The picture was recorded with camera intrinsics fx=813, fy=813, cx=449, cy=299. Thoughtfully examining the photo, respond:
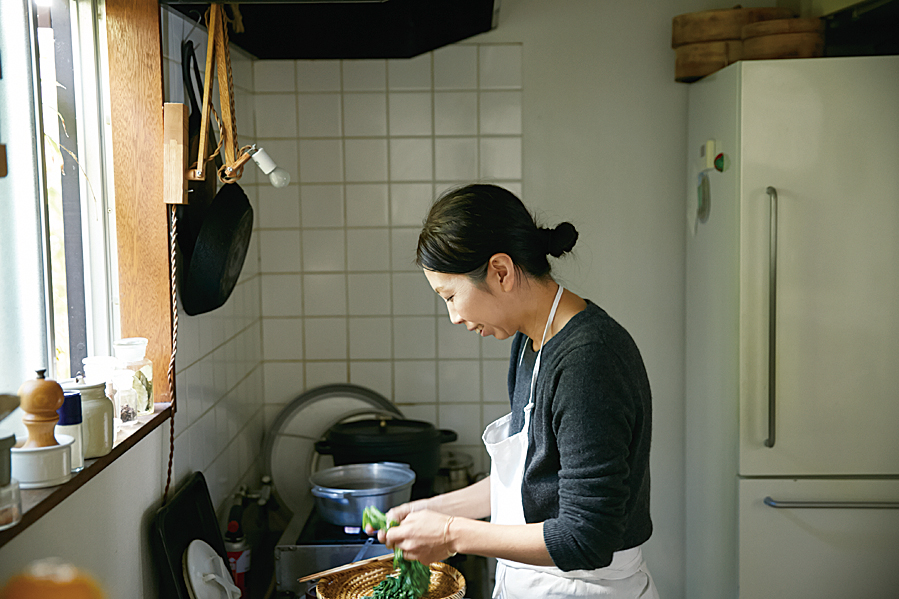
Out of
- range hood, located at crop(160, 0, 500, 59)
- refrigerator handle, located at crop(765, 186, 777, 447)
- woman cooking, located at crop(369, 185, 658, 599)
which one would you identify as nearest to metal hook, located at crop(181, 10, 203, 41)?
range hood, located at crop(160, 0, 500, 59)

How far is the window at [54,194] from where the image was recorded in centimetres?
127

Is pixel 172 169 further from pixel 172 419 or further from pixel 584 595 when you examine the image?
pixel 584 595

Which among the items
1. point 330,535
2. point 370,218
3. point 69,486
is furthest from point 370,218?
point 69,486

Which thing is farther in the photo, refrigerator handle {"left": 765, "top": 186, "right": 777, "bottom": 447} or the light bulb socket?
refrigerator handle {"left": 765, "top": 186, "right": 777, "bottom": 447}

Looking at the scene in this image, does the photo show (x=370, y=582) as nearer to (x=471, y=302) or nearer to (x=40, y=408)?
(x=471, y=302)

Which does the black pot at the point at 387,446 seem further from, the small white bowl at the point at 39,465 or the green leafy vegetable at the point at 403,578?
the small white bowl at the point at 39,465

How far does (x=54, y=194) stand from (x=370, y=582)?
37.0 inches

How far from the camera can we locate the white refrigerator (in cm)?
205

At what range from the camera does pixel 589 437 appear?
1.21 metres

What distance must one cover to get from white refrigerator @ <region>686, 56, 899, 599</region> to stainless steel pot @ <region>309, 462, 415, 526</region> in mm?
900

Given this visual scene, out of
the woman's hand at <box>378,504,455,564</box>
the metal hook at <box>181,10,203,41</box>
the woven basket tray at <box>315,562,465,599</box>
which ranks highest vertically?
the metal hook at <box>181,10,203,41</box>

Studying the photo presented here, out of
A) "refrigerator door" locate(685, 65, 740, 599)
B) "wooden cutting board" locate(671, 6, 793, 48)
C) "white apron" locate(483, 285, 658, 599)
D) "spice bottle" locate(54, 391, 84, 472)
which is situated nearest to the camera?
"spice bottle" locate(54, 391, 84, 472)

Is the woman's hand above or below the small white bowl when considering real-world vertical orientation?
below

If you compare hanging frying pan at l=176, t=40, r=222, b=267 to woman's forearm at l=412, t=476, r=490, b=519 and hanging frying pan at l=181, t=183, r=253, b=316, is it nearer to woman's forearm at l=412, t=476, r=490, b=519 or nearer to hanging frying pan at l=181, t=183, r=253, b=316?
hanging frying pan at l=181, t=183, r=253, b=316
